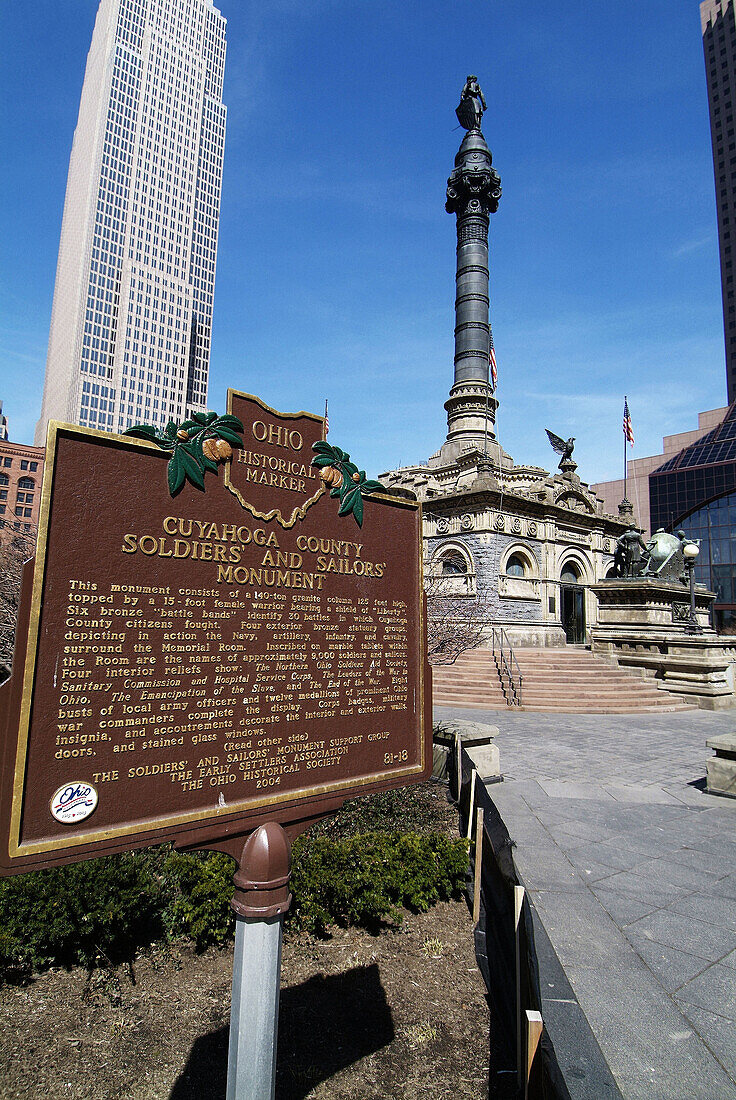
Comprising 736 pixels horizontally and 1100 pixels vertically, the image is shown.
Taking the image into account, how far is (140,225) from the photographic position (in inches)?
4476

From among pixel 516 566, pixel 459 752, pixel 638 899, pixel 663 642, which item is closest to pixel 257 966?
pixel 638 899

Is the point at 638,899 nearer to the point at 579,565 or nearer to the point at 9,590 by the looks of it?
the point at 9,590

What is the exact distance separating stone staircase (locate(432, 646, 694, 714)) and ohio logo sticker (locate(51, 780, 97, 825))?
14022 mm

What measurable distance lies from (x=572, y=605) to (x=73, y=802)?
26049 millimetres

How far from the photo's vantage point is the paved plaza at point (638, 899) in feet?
10.8

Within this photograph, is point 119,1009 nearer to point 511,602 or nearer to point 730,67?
point 511,602

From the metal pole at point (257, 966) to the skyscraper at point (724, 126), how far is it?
11283 cm

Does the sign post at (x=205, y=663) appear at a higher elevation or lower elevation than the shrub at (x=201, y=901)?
higher

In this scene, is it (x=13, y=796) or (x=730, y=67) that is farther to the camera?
(x=730, y=67)

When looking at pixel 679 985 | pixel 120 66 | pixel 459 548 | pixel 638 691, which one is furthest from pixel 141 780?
pixel 120 66

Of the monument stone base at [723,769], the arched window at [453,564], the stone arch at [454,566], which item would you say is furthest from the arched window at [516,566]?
the monument stone base at [723,769]

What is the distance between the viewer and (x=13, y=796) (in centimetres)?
223

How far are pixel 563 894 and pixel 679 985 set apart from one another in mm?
1359

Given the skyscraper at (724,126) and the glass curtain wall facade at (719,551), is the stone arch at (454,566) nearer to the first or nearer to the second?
the glass curtain wall facade at (719,551)
